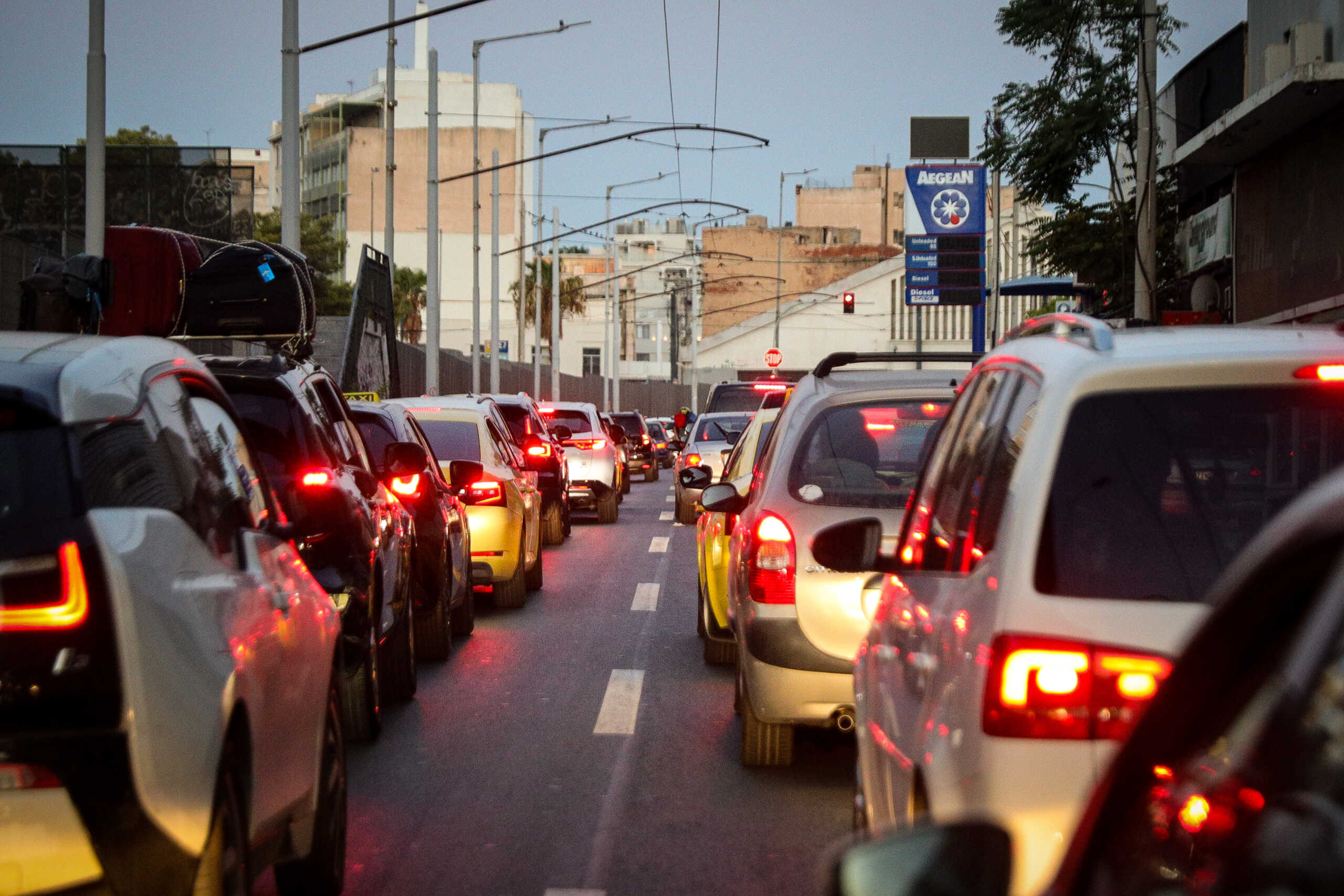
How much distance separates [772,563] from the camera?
727 centimetres

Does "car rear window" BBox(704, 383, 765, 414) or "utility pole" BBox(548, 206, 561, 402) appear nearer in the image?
"car rear window" BBox(704, 383, 765, 414)

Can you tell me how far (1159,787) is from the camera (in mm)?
1744

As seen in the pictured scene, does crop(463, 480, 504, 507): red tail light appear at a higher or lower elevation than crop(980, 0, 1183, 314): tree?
lower

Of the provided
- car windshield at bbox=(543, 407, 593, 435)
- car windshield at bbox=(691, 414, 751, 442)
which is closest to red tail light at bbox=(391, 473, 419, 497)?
car windshield at bbox=(691, 414, 751, 442)

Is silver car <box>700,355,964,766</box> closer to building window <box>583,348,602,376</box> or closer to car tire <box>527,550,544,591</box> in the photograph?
car tire <box>527,550,544,591</box>

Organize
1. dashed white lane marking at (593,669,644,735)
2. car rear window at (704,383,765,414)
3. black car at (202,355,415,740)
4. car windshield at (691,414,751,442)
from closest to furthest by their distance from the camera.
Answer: black car at (202,355,415,740) → dashed white lane marking at (593,669,644,735) → car windshield at (691,414,751,442) → car rear window at (704,383,765,414)

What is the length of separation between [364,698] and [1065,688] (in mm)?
5361

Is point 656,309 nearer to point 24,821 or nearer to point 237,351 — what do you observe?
point 237,351

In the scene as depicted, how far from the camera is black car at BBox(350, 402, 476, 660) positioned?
1054 cm

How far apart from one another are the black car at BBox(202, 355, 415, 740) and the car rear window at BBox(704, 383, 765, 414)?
16.5m

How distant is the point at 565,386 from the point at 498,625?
58.1m

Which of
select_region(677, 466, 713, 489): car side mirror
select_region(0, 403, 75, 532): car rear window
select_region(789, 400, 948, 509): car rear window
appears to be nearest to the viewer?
select_region(0, 403, 75, 532): car rear window

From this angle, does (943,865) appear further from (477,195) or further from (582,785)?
(477,195)

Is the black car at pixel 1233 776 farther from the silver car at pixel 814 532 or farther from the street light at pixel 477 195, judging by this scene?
the street light at pixel 477 195
